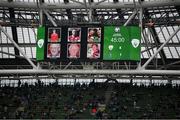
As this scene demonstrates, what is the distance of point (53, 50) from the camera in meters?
44.9

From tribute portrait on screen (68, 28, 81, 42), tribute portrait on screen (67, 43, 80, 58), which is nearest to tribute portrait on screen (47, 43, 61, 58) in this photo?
tribute portrait on screen (67, 43, 80, 58)

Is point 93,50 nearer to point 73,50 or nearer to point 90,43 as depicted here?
point 90,43

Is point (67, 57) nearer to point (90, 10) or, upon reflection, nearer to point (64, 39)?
point (64, 39)

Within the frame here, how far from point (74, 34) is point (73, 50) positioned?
1.41m

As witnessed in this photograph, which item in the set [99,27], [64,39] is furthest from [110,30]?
[64,39]

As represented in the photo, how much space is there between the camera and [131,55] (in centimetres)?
4400

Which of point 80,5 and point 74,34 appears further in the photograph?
point 80,5

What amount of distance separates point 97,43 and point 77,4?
5.48 m

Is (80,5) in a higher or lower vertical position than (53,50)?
higher

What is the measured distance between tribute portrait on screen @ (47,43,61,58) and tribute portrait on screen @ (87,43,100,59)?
8.55ft

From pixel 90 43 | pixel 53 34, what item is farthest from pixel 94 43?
pixel 53 34

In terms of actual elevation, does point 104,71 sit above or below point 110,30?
below

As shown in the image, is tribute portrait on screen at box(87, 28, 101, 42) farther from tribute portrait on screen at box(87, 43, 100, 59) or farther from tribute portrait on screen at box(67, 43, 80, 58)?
tribute portrait on screen at box(67, 43, 80, 58)

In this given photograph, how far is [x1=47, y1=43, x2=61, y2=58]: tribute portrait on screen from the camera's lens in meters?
44.8
